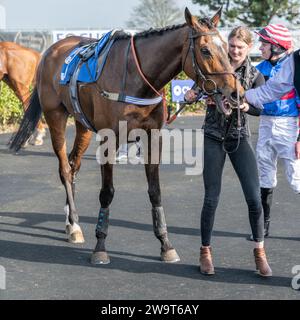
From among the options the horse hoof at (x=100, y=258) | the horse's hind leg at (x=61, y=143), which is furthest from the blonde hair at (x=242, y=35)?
the horse's hind leg at (x=61, y=143)

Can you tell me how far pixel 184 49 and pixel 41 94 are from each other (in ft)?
7.95

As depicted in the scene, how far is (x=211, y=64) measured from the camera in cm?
416

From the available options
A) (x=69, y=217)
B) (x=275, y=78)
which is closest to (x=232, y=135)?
(x=275, y=78)

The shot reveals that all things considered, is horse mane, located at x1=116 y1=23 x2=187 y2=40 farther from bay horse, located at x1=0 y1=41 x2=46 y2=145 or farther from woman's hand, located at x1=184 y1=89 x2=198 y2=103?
bay horse, located at x1=0 y1=41 x2=46 y2=145

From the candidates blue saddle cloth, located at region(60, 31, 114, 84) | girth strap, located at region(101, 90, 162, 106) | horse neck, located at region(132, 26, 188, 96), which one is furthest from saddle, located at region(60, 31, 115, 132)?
horse neck, located at region(132, 26, 188, 96)

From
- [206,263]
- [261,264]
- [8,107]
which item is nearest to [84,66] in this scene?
[206,263]

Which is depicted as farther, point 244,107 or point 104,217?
point 104,217

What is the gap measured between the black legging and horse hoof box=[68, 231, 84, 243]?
4.90ft

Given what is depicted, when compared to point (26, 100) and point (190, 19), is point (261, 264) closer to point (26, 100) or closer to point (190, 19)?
point (190, 19)

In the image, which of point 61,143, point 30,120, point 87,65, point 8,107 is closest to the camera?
point 87,65

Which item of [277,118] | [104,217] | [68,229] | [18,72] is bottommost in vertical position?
[18,72]

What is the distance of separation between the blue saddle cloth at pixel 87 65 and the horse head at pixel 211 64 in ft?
3.30

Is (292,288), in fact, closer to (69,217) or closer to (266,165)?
(266,165)

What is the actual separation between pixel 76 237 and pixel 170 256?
3.54 ft
